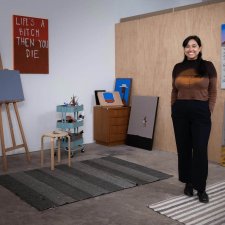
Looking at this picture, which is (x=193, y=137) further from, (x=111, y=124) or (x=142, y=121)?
(x=111, y=124)

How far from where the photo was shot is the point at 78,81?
5371mm

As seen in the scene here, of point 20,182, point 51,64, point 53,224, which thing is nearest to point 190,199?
point 53,224

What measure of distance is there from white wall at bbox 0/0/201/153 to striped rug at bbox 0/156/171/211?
115cm

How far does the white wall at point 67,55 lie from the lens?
15.5 ft

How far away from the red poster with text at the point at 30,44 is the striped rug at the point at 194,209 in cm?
286

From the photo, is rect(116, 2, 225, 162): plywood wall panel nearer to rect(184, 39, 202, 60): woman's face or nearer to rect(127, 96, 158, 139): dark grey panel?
rect(127, 96, 158, 139): dark grey panel

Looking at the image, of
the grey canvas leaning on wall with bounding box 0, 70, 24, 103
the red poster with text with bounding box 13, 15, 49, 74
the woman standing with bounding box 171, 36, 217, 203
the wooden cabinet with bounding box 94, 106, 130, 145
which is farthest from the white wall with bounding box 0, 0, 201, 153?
the woman standing with bounding box 171, 36, 217, 203

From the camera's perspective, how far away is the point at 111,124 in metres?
5.28

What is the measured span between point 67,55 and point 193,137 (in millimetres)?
2874

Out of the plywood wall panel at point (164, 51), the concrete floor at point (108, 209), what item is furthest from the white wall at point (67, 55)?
the concrete floor at point (108, 209)

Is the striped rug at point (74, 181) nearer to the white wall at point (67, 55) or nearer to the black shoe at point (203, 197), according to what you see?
the black shoe at point (203, 197)

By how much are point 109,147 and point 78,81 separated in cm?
119

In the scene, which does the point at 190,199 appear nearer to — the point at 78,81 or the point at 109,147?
the point at 109,147

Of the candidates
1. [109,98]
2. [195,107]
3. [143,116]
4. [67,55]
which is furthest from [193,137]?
[67,55]
